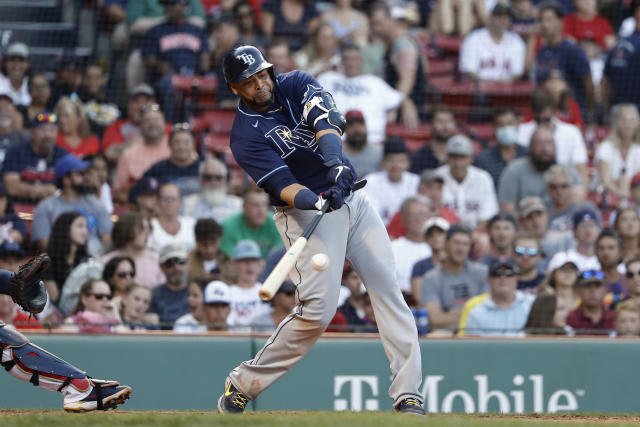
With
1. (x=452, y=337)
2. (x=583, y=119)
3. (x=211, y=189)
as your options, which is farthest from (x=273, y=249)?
(x=583, y=119)

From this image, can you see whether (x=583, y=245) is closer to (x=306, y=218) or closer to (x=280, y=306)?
(x=280, y=306)

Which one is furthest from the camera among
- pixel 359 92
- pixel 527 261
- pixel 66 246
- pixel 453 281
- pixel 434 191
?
pixel 359 92

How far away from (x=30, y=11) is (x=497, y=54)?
5.37 m

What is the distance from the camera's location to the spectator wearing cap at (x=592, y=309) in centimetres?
796

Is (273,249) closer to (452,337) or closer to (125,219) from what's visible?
(125,219)

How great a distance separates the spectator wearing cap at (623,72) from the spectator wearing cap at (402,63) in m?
2.10

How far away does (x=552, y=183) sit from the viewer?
9.70 meters

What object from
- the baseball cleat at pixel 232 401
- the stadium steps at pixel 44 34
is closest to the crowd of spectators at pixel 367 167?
the stadium steps at pixel 44 34

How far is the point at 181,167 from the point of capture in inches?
378

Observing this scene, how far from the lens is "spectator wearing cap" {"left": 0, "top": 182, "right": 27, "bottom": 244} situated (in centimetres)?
861

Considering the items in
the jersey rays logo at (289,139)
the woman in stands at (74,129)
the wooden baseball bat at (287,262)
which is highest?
the woman in stands at (74,129)

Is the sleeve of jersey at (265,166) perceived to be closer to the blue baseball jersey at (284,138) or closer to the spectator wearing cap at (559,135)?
the blue baseball jersey at (284,138)

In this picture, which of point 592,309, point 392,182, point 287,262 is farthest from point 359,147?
point 287,262

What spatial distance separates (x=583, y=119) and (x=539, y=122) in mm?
1233
